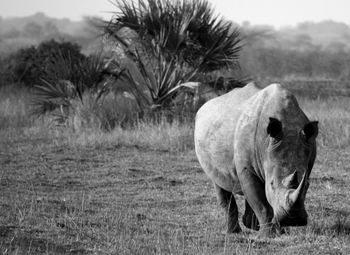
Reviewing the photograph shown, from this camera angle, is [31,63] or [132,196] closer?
[132,196]

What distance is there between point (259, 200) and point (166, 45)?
382 inches

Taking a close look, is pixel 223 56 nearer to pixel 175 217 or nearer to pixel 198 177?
pixel 198 177

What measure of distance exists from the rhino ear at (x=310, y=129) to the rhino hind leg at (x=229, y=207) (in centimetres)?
152

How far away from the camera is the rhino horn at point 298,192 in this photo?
221 inches

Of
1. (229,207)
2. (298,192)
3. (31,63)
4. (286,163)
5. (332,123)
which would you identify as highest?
(286,163)

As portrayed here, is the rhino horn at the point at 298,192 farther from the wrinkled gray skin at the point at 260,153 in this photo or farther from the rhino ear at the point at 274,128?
the rhino ear at the point at 274,128

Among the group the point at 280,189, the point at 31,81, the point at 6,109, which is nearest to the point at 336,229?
the point at 280,189

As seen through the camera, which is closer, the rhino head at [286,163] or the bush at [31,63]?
the rhino head at [286,163]

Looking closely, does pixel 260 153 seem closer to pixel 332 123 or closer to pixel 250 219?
pixel 250 219

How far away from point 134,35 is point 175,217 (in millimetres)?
9114

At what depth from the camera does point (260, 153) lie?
21.2ft

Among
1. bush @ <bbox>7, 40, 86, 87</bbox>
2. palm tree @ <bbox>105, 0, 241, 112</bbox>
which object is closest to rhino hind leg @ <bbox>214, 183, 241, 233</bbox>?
palm tree @ <bbox>105, 0, 241, 112</bbox>

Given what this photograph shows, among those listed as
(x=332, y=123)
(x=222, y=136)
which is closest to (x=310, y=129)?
(x=222, y=136)

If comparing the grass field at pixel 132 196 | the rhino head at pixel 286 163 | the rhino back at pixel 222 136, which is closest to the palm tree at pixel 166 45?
the grass field at pixel 132 196
